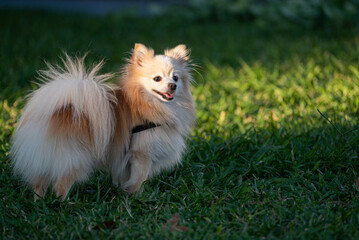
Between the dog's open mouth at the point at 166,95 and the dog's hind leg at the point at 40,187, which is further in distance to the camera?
the dog's open mouth at the point at 166,95

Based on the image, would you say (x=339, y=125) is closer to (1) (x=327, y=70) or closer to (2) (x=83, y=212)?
(1) (x=327, y=70)

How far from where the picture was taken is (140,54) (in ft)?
10.3

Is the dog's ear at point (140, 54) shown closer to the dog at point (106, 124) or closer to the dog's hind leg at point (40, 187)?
the dog at point (106, 124)

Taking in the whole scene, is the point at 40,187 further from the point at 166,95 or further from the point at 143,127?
the point at 166,95

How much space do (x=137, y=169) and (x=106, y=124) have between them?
43cm

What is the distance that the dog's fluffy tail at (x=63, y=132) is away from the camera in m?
2.66

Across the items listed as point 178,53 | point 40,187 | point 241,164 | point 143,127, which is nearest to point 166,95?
point 143,127

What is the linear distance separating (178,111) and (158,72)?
32cm

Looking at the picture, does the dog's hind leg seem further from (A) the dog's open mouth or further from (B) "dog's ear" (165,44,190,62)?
(B) "dog's ear" (165,44,190,62)

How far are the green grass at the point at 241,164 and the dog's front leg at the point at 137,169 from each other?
8cm

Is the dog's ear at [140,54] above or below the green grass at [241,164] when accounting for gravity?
above

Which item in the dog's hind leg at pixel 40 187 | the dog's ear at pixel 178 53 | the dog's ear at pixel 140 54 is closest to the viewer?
the dog's hind leg at pixel 40 187

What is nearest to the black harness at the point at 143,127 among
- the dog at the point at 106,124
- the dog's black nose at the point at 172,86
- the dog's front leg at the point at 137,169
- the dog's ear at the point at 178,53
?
the dog at the point at 106,124

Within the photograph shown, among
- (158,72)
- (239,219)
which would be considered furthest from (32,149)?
(239,219)
